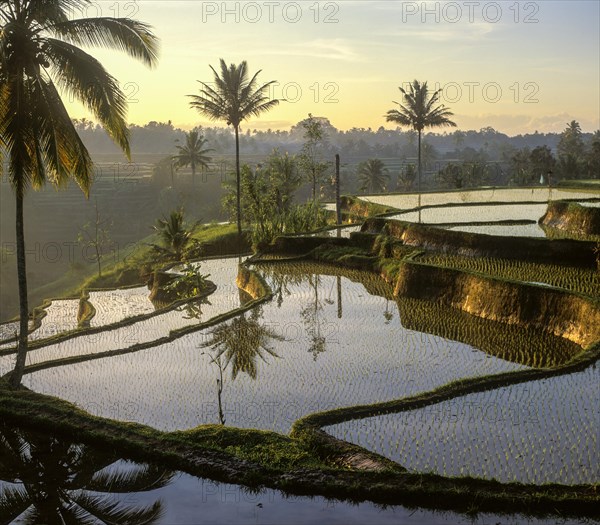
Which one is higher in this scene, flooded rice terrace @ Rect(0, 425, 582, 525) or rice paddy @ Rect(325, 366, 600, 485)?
rice paddy @ Rect(325, 366, 600, 485)

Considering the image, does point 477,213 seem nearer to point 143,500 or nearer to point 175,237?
point 175,237

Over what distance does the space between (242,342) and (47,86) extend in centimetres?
549

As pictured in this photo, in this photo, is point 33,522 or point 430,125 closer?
point 33,522

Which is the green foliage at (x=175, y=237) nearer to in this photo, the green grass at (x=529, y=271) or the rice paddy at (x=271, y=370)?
the green grass at (x=529, y=271)

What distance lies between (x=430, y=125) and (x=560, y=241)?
25.8 metres

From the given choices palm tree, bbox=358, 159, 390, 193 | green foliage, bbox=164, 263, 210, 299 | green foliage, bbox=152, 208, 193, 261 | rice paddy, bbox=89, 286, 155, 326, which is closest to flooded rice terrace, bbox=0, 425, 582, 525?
rice paddy, bbox=89, 286, 155, 326

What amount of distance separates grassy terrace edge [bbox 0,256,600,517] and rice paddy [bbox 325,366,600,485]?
26 cm

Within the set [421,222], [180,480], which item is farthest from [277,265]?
[180,480]

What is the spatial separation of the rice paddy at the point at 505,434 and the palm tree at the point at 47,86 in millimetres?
5762

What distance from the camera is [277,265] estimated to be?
72.0 feet

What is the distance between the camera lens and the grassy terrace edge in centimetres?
635

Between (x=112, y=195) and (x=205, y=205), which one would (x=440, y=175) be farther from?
(x=112, y=195)

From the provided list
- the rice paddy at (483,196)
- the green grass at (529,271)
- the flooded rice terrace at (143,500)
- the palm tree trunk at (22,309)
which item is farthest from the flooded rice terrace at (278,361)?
the rice paddy at (483,196)

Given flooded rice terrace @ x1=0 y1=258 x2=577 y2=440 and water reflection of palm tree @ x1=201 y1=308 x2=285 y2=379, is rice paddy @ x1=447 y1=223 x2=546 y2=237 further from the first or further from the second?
water reflection of palm tree @ x1=201 y1=308 x2=285 y2=379
